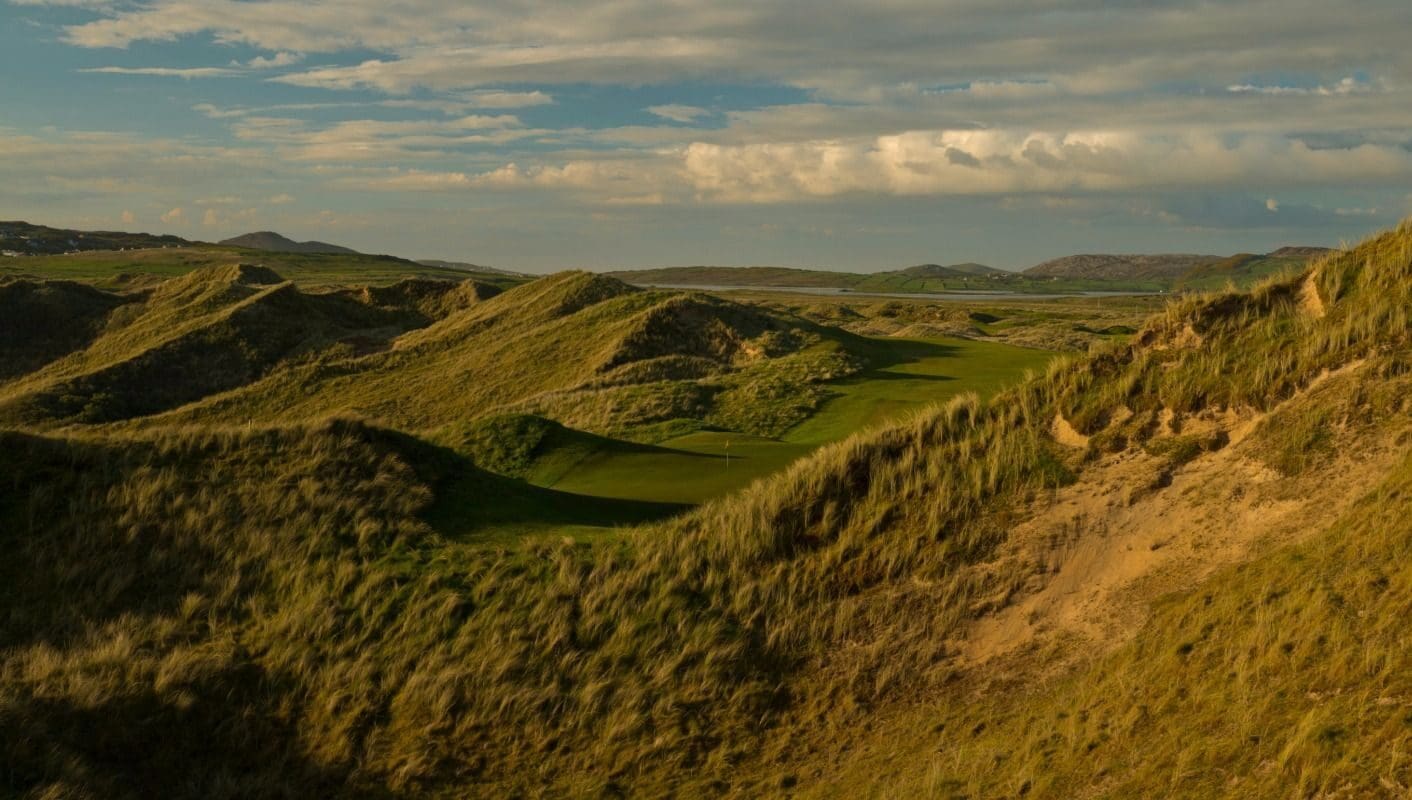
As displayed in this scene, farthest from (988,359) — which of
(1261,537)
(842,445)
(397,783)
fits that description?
(397,783)

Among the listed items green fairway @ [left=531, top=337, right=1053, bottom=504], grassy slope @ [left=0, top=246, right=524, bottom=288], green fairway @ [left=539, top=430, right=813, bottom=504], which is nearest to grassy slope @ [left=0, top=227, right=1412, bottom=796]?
green fairway @ [left=531, top=337, right=1053, bottom=504]

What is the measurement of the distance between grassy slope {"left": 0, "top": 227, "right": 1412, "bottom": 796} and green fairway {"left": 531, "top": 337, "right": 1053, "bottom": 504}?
272 cm

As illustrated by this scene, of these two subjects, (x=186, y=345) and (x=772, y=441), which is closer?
(x=772, y=441)

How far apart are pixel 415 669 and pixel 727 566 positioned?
3.45 m

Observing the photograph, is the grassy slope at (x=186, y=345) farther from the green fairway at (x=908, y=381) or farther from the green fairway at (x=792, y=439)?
the green fairway at (x=908, y=381)

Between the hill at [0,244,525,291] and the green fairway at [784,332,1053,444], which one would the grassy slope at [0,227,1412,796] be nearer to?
the green fairway at [784,332,1053,444]

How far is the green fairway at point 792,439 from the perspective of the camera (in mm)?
19094

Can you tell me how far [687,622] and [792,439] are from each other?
684 inches

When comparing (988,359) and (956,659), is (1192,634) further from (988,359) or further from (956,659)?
(988,359)

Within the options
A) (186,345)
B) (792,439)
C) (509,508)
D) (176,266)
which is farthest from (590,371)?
(176,266)

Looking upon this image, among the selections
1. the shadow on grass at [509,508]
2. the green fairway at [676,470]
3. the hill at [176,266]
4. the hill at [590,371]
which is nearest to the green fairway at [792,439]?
the green fairway at [676,470]

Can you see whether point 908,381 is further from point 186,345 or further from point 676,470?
point 186,345

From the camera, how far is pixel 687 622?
9.98 meters

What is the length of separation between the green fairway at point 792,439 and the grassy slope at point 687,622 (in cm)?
272
